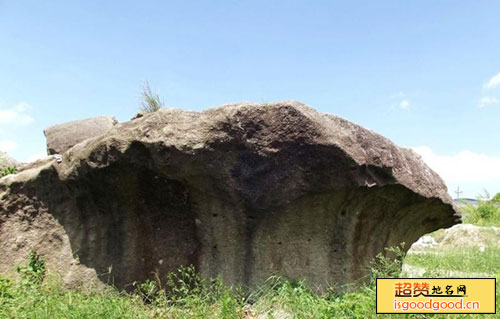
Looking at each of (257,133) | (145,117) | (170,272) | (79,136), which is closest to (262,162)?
(257,133)

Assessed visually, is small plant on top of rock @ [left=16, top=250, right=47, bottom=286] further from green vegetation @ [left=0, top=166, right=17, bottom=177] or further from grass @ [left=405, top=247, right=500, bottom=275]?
grass @ [left=405, top=247, right=500, bottom=275]

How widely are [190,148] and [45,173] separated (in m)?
1.88

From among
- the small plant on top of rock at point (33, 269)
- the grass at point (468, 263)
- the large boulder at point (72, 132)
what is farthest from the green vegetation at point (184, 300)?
the grass at point (468, 263)

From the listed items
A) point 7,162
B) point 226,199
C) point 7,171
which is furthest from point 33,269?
point 7,162

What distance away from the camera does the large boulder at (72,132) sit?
5.07 m

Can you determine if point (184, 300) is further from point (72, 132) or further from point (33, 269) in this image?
point (72, 132)

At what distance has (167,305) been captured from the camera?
11.8ft

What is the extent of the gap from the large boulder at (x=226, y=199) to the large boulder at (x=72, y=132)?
75 centimetres

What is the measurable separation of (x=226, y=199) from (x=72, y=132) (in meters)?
2.67

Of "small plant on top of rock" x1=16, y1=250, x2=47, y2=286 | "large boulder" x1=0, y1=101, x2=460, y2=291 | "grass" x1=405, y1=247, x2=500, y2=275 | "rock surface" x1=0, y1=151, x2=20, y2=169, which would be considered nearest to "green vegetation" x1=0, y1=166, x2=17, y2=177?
"rock surface" x1=0, y1=151, x2=20, y2=169

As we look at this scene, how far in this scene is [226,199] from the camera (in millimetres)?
3549

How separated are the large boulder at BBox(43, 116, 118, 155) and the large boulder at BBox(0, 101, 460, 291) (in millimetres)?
752

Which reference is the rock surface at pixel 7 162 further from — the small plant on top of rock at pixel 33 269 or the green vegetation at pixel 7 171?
the small plant on top of rock at pixel 33 269

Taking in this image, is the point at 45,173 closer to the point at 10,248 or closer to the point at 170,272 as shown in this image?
the point at 10,248
